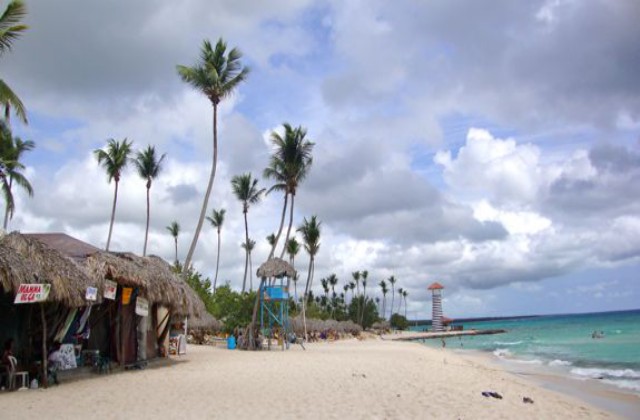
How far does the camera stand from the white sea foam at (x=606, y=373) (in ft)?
63.4

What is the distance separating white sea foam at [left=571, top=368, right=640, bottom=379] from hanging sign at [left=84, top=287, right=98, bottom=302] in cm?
1751

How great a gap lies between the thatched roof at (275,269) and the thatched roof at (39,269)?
1247cm

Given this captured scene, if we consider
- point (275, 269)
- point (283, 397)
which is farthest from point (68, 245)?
point (275, 269)

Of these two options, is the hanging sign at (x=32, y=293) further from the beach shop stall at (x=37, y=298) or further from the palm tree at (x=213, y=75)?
the palm tree at (x=213, y=75)

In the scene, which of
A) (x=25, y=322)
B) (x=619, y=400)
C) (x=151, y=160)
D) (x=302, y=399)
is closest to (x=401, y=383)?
(x=302, y=399)

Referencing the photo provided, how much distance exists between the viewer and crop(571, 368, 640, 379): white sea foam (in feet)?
63.4

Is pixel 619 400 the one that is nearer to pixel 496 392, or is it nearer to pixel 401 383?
pixel 496 392

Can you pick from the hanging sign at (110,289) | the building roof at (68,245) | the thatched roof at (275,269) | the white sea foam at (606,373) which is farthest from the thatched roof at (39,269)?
the white sea foam at (606,373)

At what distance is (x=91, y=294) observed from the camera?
11734 millimetres

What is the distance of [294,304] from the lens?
5366 centimetres

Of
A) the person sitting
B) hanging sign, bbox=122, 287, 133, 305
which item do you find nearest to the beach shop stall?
the person sitting

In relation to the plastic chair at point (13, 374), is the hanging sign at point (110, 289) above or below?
above

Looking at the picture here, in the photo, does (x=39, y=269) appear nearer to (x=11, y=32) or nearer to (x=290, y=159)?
(x=11, y=32)

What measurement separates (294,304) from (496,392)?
4323 cm
